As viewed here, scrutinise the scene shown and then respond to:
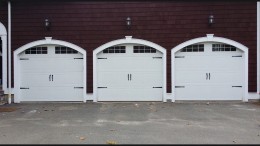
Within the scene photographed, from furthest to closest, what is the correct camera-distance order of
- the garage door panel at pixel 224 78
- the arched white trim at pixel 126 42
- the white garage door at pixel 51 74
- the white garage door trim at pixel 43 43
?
1. the white garage door at pixel 51 74
2. the garage door panel at pixel 224 78
3. the white garage door trim at pixel 43 43
4. the arched white trim at pixel 126 42

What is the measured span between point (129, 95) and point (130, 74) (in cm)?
82

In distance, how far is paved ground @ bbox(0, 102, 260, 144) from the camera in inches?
276

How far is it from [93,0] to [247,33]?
6.06 m

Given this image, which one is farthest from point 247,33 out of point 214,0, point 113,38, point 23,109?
point 23,109

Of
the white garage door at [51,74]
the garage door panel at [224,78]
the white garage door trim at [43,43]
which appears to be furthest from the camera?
the white garage door at [51,74]

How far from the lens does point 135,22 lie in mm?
13258

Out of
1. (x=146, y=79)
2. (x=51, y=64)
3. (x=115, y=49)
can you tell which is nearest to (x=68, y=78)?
(x=51, y=64)

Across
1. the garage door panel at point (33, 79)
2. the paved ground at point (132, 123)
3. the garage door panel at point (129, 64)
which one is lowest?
the paved ground at point (132, 123)

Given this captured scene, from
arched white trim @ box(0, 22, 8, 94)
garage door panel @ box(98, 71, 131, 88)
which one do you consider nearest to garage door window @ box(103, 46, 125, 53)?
garage door panel @ box(98, 71, 131, 88)

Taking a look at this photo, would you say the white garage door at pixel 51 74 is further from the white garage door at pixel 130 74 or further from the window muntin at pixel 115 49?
the window muntin at pixel 115 49

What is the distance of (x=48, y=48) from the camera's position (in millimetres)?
13547

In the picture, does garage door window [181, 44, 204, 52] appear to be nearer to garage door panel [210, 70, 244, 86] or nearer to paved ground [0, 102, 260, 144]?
garage door panel [210, 70, 244, 86]

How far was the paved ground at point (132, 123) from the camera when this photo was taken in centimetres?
701

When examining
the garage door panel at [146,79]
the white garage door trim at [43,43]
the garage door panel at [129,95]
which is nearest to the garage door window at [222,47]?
the garage door panel at [146,79]
